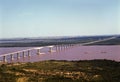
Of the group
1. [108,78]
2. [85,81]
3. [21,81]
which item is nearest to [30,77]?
[21,81]

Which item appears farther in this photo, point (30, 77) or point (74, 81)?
point (30, 77)

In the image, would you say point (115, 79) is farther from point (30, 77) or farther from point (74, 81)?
point (30, 77)

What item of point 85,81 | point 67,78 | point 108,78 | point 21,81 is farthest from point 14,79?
point 108,78

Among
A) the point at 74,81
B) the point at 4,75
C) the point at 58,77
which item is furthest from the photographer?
the point at 4,75

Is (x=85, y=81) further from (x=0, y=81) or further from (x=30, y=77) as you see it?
(x=0, y=81)

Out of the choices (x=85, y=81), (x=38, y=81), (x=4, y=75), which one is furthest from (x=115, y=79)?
(x=4, y=75)

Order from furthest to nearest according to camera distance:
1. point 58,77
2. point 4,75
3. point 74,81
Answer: point 4,75 < point 58,77 < point 74,81

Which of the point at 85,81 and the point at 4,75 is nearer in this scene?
the point at 85,81

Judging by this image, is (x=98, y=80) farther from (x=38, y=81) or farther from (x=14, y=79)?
(x=14, y=79)
